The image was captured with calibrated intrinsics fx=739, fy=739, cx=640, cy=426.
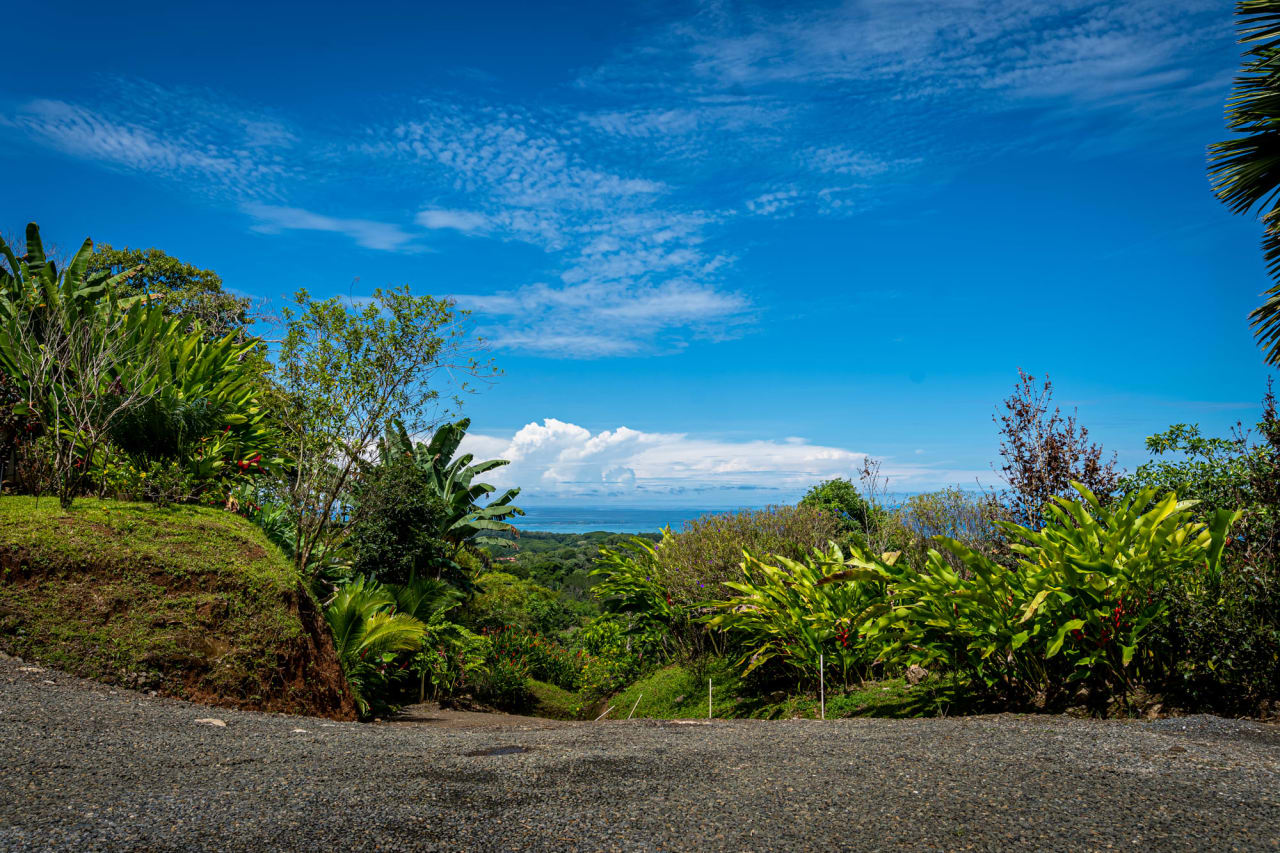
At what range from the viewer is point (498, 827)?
10.1 ft

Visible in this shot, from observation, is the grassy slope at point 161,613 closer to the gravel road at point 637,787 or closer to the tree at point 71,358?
the gravel road at point 637,787

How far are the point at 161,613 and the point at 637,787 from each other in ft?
17.4

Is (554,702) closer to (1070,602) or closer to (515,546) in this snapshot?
(515,546)

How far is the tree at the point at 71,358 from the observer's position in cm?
952

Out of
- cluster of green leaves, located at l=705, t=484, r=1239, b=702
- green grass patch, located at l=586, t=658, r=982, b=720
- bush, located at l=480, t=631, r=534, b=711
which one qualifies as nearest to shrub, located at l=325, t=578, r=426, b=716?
bush, located at l=480, t=631, r=534, b=711

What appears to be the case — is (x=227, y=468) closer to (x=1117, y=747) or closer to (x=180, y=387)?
(x=180, y=387)

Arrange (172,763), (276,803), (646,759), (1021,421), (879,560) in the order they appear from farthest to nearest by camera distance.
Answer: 1. (1021,421)
2. (879,560)
3. (646,759)
4. (172,763)
5. (276,803)

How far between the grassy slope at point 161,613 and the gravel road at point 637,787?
118cm

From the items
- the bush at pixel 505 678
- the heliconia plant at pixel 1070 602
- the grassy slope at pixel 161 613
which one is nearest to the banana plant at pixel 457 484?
the bush at pixel 505 678

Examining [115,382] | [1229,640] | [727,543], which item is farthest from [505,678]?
[1229,640]

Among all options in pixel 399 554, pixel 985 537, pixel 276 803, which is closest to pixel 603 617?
pixel 399 554

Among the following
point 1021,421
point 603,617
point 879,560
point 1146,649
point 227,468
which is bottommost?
point 603,617

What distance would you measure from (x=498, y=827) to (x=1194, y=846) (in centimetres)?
280

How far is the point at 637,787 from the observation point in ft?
12.1
